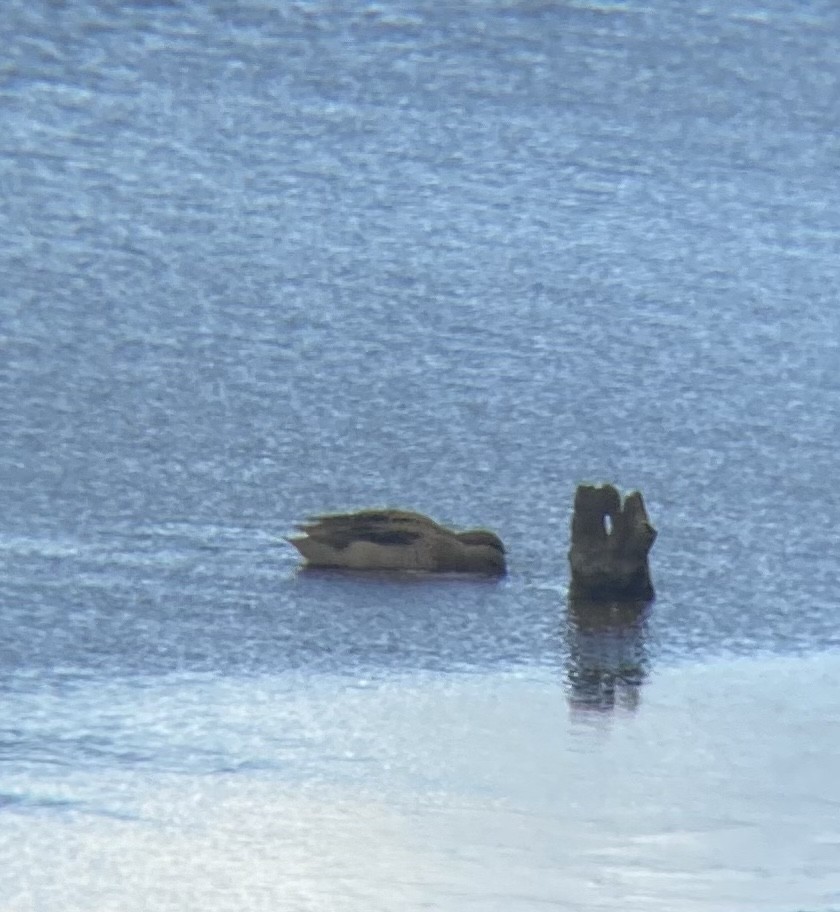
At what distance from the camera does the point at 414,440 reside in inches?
900

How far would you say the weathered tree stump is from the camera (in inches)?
731

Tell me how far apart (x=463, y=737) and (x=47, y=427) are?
7704mm

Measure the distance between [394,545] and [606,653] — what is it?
194 cm

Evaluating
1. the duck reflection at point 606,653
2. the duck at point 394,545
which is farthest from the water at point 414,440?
the duck at point 394,545

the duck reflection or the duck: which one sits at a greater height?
the duck

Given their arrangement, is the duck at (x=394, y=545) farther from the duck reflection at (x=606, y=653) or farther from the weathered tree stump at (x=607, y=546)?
the duck reflection at (x=606, y=653)

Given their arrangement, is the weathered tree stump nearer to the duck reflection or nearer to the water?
the duck reflection

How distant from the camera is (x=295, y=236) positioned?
96.9 ft

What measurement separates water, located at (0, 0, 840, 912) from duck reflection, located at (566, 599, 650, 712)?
0.04 metres

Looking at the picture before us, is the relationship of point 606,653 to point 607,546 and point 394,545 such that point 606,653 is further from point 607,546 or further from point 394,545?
point 394,545

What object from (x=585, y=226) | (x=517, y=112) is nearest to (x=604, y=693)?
(x=585, y=226)

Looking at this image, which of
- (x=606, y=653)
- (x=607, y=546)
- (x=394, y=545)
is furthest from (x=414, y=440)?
(x=606, y=653)

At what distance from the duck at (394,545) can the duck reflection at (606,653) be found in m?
0.75

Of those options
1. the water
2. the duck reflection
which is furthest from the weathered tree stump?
the water
